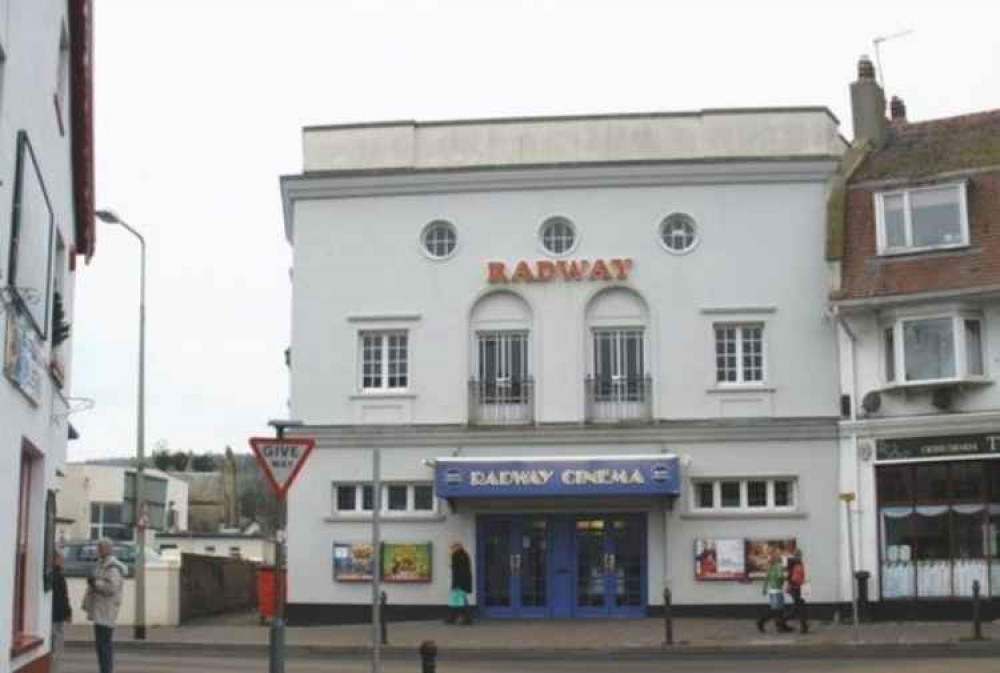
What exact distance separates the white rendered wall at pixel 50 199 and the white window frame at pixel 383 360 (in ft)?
42.3

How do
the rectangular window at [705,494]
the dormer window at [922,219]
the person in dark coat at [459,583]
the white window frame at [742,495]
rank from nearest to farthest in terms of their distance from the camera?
the dormer window at [922,219] < the person in dark coat at [459,583] < the white window frame at [742,495] < the rectangular window at [705,494]

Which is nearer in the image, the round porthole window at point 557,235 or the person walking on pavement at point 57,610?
the person walking on pavement at point 57,610

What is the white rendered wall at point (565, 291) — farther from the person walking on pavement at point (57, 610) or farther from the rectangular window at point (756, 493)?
the person walking on pavement at point (57, 610)

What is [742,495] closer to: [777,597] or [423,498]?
[777,597]

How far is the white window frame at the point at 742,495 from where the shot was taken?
31.2 m

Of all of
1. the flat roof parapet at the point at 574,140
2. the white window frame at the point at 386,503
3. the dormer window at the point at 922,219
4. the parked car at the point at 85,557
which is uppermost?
the flat roof parapet at the point at 574,140

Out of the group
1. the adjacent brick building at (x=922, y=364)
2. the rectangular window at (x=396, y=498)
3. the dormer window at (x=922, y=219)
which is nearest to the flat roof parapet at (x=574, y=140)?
the adjacent brick building at (x=922, y=364)

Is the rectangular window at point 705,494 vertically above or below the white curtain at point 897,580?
above

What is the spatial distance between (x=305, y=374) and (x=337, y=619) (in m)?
5.27

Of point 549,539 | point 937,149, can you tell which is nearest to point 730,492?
point 549,539

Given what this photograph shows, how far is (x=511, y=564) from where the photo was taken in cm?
3184

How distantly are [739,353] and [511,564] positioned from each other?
259 inches

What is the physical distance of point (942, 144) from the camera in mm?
31844

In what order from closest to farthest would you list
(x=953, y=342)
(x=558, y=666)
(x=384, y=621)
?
(x=558, y=666)
(x=384, y=621)
(x=953, y=342)
